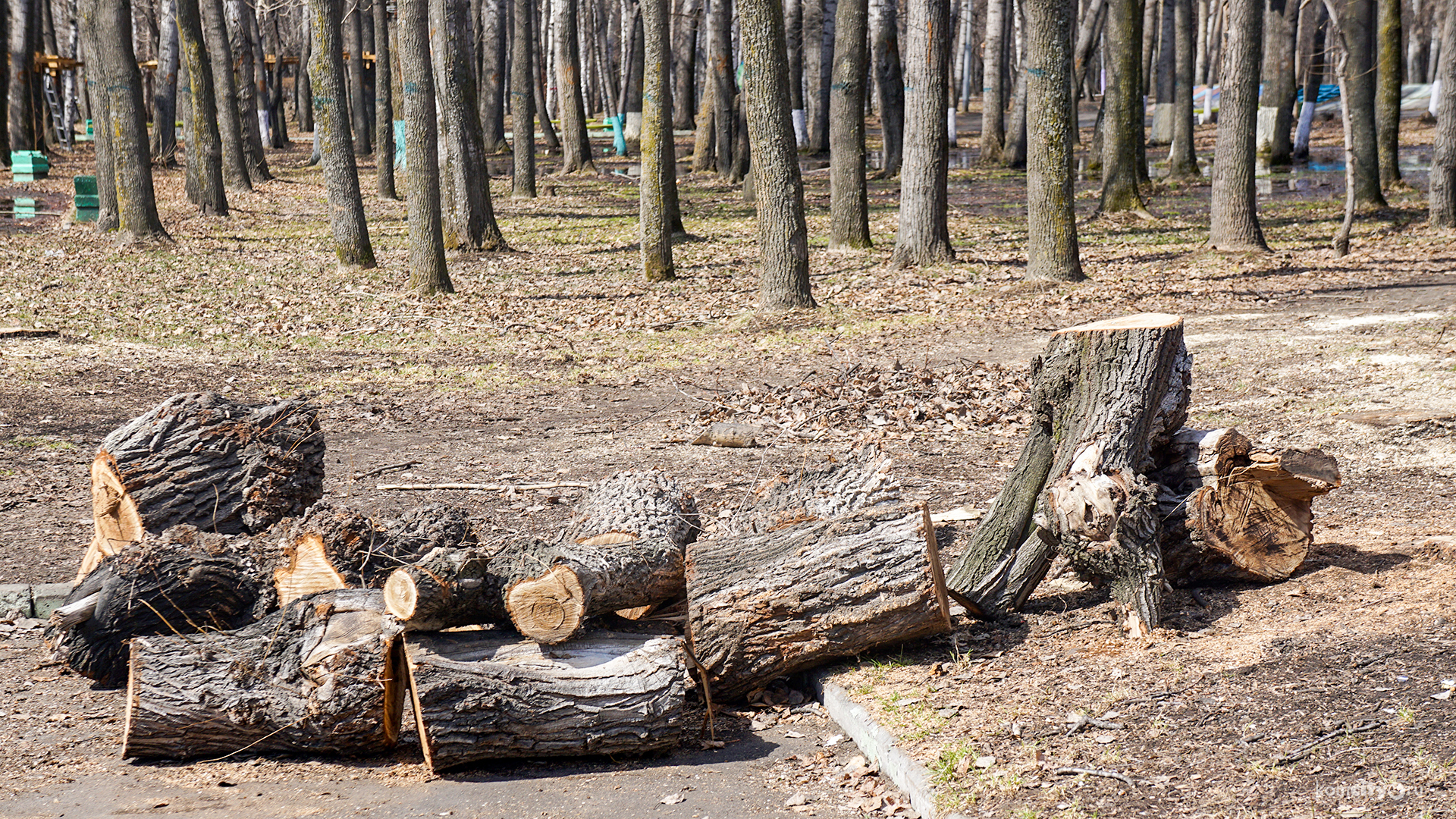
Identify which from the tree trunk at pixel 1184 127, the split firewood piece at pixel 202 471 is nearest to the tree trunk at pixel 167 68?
the tree trunk at pixel 1184 127

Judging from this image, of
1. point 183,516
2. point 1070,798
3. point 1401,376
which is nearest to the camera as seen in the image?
point 1070,798

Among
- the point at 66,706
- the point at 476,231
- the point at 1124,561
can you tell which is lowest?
the point at 66,706

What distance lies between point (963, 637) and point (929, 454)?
3.21 metres

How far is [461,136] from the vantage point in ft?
56.1

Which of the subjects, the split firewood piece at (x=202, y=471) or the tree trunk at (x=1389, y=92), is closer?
the split firewood piece at (x=202, y=471)

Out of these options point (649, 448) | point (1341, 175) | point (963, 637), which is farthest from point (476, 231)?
point (1341, 175)

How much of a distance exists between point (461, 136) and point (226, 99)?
950 centimetres

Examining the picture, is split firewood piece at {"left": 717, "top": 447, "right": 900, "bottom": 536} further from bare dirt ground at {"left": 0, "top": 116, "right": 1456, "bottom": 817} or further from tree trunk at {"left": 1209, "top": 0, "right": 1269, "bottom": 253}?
tree trunk at {"left": 1209, "top": 0, "right": 1269, "bottom": 253}

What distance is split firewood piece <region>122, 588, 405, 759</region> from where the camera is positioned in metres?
4.48

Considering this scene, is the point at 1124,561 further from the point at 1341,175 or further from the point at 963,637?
the point at 1341,175

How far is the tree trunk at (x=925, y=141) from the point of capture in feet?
47.9

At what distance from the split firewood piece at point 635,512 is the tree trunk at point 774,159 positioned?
23.6ft

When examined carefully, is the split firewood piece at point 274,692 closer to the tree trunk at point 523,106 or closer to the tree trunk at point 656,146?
the tree trunk at point 656,146

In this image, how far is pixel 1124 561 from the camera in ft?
15.8
